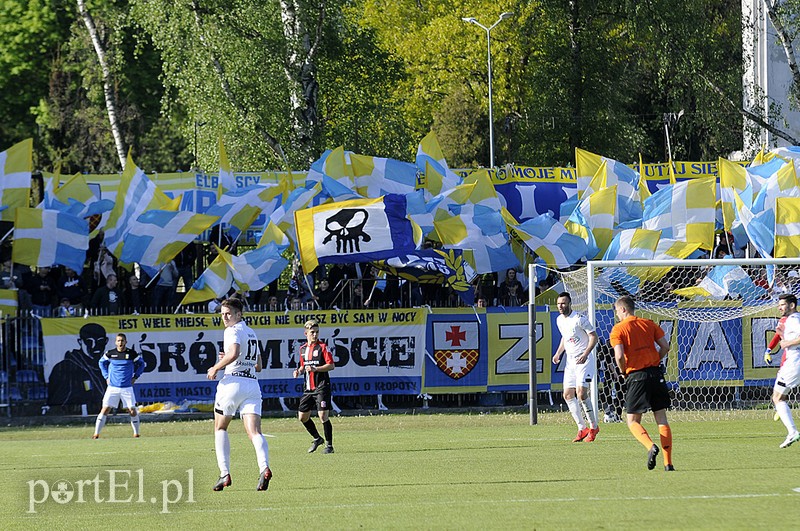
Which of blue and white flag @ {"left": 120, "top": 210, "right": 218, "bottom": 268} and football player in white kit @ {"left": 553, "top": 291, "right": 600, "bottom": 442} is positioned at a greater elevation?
blue and white flag @ {"left": 120, "top": 210, "right": 218, "bottom": 268}

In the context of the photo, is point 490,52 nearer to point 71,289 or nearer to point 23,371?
point 71,289

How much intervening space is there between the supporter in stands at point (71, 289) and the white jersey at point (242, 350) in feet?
Answer: 40.2

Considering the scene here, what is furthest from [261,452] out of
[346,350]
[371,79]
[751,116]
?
[371,79]

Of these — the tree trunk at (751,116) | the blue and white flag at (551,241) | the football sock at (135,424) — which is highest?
the tree trunk at (751,116)

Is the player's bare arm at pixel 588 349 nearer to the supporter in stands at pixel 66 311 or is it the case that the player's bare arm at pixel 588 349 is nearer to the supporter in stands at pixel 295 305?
the supporter in stands at pixel 295 305

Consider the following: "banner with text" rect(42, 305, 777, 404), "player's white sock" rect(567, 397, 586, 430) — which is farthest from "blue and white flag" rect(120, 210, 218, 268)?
"player's white sock" rect(567, 397, 586, 430)

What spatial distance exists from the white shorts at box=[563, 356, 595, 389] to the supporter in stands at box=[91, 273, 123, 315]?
9.44m

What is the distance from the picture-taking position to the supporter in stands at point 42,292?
77.9ft

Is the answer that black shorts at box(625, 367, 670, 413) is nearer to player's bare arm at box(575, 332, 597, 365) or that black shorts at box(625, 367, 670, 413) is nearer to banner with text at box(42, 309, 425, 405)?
player's bare arm at box(575, 332, 597, 365)

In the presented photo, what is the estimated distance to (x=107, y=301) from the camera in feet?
78.3

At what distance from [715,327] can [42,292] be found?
12.7 m

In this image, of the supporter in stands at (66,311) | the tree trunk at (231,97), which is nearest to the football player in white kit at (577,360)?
the supporter in stands at (66,311)

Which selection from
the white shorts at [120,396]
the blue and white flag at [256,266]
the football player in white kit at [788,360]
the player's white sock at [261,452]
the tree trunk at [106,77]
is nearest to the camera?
the player's white sock at [261,452]

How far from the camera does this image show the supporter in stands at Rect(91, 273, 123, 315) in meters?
23.8
